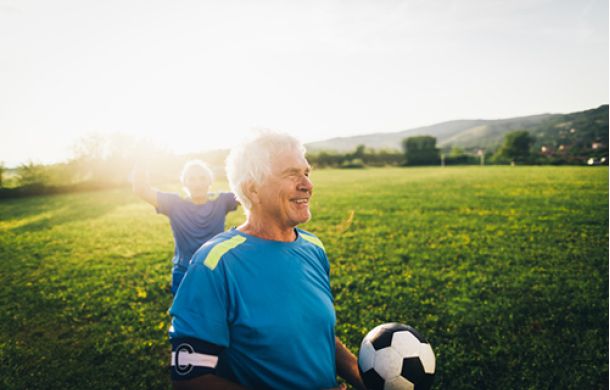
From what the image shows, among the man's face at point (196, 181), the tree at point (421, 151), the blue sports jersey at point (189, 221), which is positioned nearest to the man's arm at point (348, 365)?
the blue sports jersey at point (189, 221)

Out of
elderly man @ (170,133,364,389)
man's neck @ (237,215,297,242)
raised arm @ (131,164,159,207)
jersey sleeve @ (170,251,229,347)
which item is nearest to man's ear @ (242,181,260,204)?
elderly man @ (170,133,364,389)

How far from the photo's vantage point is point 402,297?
5945 mm

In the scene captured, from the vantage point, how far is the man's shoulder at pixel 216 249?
1.60m

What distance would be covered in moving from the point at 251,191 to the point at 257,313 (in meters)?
0.72

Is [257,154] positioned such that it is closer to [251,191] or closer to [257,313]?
[251,191]

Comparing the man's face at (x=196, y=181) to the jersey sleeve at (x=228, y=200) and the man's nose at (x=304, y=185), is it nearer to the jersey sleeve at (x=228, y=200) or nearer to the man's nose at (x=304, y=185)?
the jersey sleeve at (x=228, y=200)

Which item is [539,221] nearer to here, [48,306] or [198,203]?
[198,203]

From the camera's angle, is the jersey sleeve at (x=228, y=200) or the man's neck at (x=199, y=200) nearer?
the man's neck at (x=199, y=200)

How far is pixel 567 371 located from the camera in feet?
13.2

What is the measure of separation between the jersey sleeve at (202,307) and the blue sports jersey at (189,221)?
3.02 m

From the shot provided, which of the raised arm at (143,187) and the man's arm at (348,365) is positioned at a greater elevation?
the raised arm at (143,187)

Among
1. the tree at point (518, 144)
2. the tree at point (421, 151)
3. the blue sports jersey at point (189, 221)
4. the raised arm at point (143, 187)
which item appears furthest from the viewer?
the tree at point (518, 144)

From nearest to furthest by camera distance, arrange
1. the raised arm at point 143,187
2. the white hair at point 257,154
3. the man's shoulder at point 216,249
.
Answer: the man's shoulder at point 216,249, the white hair at point 257,154, the raised arm at point 143,187

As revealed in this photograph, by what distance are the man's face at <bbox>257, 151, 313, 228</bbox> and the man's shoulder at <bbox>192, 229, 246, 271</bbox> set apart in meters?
0.26
